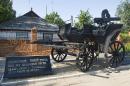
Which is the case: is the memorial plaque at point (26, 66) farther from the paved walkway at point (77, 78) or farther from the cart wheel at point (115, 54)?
the cart wheel at point (115, 54)

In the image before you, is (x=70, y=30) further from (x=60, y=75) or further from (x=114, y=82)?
(x=114, y=82)

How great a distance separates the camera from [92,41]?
1151 centimetres

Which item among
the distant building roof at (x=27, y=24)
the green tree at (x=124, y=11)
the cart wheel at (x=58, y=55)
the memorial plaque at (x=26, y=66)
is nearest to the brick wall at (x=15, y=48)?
the cart wheel at (x=58, y=55)

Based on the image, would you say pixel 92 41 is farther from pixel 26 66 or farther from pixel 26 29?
pixel 26 29

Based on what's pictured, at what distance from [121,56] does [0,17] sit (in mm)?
30409


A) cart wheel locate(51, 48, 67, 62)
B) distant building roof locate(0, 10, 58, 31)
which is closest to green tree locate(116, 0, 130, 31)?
distant building roof locate(0, 10, 58, 31)

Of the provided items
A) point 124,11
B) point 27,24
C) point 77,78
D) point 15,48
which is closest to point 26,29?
point 27,24

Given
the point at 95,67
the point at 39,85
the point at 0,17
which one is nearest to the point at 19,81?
the point at 39,85

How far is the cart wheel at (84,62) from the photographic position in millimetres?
10984

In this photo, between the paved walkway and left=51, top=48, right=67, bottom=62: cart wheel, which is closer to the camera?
the paved walkway

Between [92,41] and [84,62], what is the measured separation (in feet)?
3.46

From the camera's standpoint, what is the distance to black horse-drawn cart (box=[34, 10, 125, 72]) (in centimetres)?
1108

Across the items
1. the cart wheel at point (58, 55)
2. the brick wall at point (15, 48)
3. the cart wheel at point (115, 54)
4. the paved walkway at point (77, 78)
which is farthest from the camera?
the brick wall at point (15, 48)

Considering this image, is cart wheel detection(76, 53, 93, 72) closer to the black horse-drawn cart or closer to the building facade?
the black horse-drawn cart
